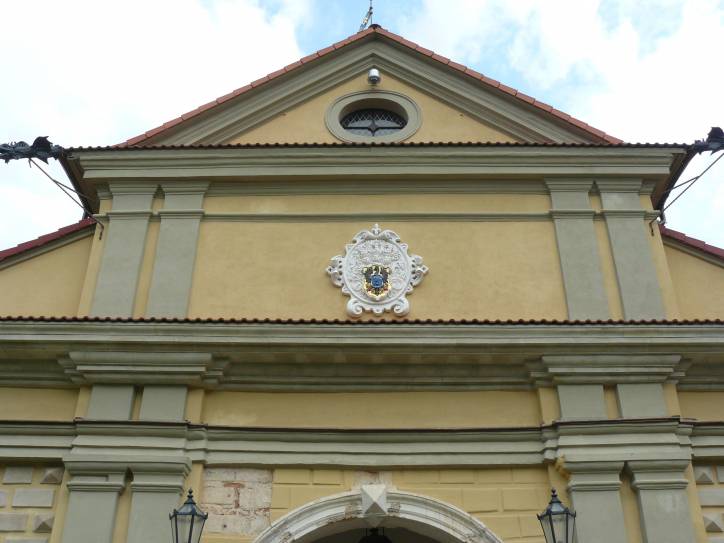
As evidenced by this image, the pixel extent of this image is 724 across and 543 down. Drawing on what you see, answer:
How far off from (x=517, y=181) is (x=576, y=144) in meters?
0.92

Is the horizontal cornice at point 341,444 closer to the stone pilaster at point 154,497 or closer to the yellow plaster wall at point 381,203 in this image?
the stone pilaster at point 154,497

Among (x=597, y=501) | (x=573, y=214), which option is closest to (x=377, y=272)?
(x=573, y=214)

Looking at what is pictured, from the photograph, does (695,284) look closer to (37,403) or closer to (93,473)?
(93,473)

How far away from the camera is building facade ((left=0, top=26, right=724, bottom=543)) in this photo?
9.36m

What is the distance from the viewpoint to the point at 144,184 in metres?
11.8

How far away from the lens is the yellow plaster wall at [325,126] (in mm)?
12461

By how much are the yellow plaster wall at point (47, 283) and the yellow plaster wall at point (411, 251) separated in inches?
62.9

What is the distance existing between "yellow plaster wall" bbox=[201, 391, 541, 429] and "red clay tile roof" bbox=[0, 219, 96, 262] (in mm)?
3186

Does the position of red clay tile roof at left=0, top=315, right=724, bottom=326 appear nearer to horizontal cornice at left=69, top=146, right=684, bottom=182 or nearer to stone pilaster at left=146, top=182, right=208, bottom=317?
stone pilaster at left=146, top=182, right=208, bottom=317

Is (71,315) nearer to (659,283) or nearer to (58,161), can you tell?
(58,161)

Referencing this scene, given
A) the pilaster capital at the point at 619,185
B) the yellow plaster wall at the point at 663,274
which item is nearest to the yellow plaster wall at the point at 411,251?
the pilaster capital at the point at 619,185

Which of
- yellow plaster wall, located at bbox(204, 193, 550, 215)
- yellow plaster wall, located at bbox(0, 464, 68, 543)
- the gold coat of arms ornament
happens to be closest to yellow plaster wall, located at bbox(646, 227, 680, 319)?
yellow plaster wall, located at bbox(204, 193, 550, 215)

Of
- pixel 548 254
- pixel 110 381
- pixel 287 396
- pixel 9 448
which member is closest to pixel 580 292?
pixel 548 254

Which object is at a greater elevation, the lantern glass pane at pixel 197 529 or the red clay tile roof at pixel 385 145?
the red clay tile roof at pixel 385 145
